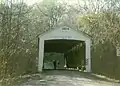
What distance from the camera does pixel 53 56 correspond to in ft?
157

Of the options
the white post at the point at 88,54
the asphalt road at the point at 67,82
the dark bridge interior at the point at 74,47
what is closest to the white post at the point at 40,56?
the dark bridge interior at the point at 74,47

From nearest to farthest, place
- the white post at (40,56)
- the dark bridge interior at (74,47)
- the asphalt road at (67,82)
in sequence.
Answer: the asphalt road at (67,82)
the white post at (40,56)
the dark bridge interior at (74,47)

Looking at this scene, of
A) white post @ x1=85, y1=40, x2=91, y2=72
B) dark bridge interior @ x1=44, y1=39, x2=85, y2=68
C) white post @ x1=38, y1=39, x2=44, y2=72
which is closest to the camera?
Result: white post @ x1=38, y1=39, x2=44, y2=72

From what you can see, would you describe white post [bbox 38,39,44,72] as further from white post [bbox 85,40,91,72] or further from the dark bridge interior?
white post [bbox 85,40,91,72]

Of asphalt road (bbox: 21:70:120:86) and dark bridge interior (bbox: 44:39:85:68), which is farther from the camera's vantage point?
dark bridge interior (bbox: 44:39:85:68)

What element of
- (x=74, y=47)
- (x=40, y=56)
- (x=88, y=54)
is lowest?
(x=40, y=56)

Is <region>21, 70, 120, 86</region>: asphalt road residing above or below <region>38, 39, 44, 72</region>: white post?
below

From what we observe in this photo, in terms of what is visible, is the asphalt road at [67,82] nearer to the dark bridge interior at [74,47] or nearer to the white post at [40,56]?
the white post at [40,56]

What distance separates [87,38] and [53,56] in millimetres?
23717

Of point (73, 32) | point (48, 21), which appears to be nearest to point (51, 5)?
point (48, 21)

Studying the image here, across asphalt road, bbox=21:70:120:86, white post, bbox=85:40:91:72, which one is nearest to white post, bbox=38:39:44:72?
A: white post, bbox=85:40:91:72

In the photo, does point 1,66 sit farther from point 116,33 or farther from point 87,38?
point 87,38

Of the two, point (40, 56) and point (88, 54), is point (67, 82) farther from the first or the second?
point (88, 54)

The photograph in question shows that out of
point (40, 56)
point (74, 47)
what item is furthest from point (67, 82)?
point (74, 47)
